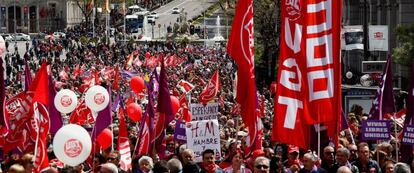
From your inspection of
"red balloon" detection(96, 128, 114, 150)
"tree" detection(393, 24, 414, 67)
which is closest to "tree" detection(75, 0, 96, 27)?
"tree" detection(393, 24, 414, 67)

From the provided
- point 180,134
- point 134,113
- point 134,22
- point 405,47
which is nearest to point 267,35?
point 405,47

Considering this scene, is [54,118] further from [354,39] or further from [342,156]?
[354,39]

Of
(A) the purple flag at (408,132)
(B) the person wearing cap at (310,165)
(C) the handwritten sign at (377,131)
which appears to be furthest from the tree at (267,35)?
(B) the person wearing cap at (310,165)

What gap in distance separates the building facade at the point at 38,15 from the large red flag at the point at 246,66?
397 ft

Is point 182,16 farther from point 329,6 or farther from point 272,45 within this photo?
point 329,6

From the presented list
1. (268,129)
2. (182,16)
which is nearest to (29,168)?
(268,129)

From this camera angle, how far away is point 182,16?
113375mm

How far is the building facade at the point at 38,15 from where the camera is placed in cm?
14112

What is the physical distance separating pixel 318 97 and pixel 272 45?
135ft

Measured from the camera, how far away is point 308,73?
15.5m

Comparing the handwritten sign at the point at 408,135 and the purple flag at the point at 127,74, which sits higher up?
the handwritten sign at the point at 408,135

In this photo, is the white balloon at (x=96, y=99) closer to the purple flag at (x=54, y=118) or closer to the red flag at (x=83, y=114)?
the purple flag at (x=54, y=118)

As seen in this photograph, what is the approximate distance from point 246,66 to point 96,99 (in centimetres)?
533

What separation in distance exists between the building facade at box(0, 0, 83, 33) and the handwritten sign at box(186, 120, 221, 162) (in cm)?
12017
